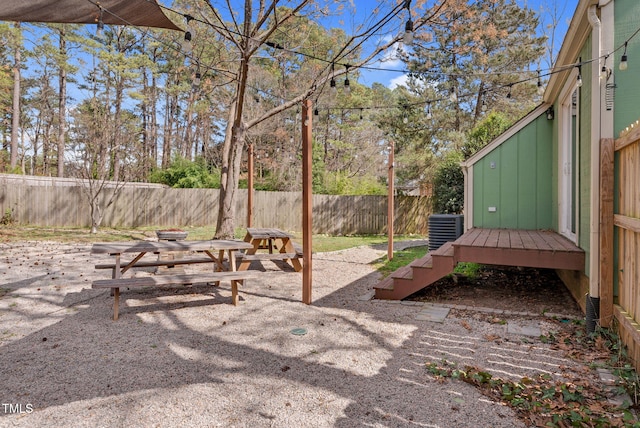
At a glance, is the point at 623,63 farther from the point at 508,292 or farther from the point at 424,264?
the point at 508,292

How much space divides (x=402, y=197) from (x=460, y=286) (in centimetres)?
886

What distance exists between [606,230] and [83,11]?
5429 mm

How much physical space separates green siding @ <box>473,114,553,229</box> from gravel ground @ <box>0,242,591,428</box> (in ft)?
9.05

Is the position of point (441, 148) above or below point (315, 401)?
above

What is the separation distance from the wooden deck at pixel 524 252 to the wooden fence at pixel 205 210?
951 cm

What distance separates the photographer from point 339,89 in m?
18.3

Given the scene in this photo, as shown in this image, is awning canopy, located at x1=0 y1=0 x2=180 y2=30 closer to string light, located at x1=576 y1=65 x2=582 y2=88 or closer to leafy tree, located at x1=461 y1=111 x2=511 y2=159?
string light, located at x1=576 y1=65 x2=582 y2=88

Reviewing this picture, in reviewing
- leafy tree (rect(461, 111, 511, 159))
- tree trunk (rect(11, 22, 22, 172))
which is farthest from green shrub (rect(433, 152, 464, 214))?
tree trunk (rect(11, 22, 22, 172))

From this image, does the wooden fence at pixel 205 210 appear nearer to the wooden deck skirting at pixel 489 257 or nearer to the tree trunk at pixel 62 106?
the tree trunk at pixel 62 106

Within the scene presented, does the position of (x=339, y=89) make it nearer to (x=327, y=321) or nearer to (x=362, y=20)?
(x=362, y=20)

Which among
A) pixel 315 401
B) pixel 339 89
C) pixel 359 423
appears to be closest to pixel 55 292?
pixel 315 401

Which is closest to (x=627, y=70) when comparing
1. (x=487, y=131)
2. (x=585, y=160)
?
(x=585, y=160)

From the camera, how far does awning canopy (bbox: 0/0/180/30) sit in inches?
143

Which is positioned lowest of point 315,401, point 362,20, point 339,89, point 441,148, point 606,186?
point 315,401
